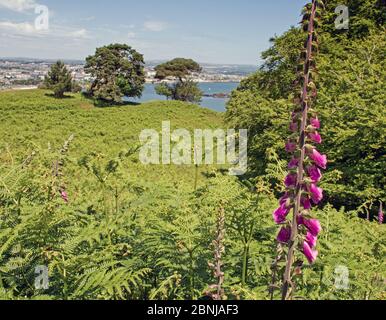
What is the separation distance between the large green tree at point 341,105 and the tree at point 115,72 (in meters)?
26.5

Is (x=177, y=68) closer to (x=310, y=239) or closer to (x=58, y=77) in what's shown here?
(x=58, y=77)

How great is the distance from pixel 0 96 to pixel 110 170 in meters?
43.3

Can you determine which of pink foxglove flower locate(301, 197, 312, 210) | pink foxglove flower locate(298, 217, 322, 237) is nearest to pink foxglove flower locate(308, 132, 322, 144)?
pink foxglove flower locate(301, 197, 312, 210)

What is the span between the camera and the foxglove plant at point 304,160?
76.4 inches

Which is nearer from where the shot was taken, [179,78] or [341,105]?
[341,105]

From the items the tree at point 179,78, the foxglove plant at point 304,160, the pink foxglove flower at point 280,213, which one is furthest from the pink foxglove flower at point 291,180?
the tree at point 179,78

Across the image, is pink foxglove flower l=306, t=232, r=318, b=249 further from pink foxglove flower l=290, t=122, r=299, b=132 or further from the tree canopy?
the tree canopy

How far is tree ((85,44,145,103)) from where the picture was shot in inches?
1887

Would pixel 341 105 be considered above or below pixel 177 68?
below

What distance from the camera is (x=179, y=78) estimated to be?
67.6 metres

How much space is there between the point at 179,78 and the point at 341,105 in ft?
177

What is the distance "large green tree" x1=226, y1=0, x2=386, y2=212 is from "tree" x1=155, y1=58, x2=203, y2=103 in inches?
1637

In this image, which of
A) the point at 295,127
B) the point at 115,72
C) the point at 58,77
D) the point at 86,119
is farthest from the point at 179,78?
the point at 295,127
